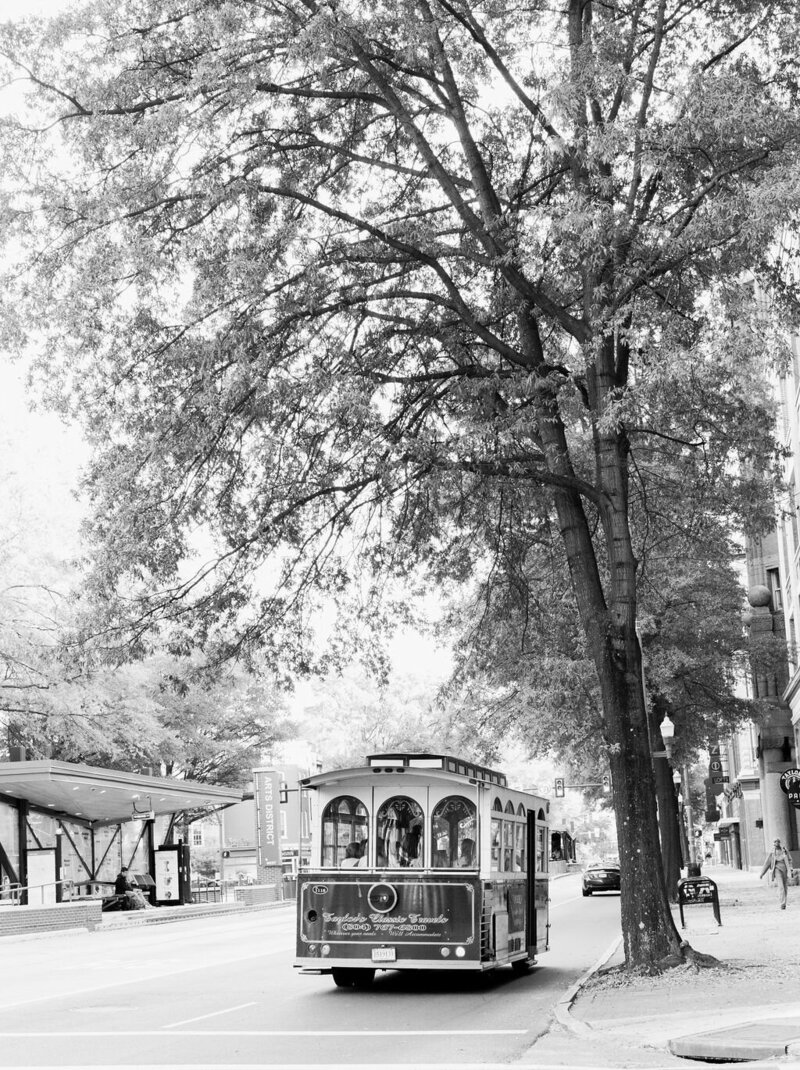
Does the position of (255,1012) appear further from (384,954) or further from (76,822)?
(76,822)

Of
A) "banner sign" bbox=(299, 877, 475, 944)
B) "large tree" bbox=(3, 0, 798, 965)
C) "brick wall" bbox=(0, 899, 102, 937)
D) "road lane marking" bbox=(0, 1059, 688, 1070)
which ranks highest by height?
"large tree" bbox=(3, 0, 798, 965)

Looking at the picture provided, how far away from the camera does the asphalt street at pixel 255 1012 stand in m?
11.3

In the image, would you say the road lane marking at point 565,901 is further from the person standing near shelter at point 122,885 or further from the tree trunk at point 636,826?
the tree trunk at point 636,826

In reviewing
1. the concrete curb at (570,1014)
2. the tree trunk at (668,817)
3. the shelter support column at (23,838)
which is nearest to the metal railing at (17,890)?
the shelter support column at (23,838)

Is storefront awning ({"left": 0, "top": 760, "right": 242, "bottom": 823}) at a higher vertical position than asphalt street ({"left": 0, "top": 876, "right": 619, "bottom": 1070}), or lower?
higher

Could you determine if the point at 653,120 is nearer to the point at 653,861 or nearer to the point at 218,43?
the point at 218,43

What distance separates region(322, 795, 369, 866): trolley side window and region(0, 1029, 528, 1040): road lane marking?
3.70 m

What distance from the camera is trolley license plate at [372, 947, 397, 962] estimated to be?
15.9 metres

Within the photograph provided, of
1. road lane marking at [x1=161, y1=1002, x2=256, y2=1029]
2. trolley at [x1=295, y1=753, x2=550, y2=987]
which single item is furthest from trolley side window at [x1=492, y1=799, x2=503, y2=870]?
road lane marking at [x1=161, y1=1002, x2=256, y2=1029]

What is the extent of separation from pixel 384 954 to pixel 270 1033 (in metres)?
3.29

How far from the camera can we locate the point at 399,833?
16.6 m

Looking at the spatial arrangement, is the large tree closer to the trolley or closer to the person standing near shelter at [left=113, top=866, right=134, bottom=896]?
the trolley

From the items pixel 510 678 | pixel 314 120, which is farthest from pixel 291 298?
pixel 510 678

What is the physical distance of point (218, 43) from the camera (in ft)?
50.6
